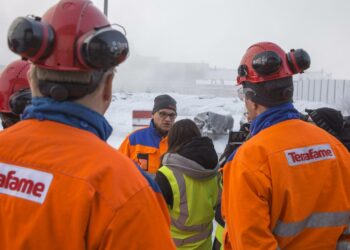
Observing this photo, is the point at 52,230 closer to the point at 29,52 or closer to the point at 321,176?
the point at 29,52

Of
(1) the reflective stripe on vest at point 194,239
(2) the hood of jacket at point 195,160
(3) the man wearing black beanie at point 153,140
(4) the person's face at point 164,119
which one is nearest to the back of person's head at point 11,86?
(2) the hood of jacket at point 195,160

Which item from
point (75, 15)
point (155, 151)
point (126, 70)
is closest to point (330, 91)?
point (126, 70)

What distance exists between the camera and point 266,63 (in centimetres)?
238

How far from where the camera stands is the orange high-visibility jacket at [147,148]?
14.2 ft

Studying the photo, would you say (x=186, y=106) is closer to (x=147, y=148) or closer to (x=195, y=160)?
(x=147, y=148)

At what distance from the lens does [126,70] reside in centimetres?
3828

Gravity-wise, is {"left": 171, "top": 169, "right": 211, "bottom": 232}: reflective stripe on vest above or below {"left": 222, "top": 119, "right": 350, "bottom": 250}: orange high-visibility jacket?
below

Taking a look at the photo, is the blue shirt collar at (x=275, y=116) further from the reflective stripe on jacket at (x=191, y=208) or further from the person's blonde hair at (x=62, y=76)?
the person's blonde hair at (x=62, y=76)

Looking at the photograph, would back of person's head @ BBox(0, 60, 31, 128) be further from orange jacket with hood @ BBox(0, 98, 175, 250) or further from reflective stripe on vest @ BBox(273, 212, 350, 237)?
reflective stripe on vest @ BBox(273, 212, 350, 237)

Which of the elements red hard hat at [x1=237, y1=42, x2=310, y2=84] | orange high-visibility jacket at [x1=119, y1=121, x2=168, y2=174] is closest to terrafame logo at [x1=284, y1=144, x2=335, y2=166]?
red hard hat at [x1=237, y1=42, x2=310, y2=84]

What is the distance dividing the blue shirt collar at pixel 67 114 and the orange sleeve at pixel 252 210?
3.28 ft

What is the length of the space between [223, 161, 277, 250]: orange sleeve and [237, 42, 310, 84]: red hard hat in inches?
25.8

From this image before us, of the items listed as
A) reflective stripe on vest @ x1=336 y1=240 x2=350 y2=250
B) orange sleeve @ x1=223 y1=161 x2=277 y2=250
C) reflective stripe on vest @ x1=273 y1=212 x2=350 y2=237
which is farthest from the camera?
reflective stripe on vest @ x1=336 y1=240 x2=350 y2=250

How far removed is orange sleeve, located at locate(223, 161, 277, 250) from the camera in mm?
2010
